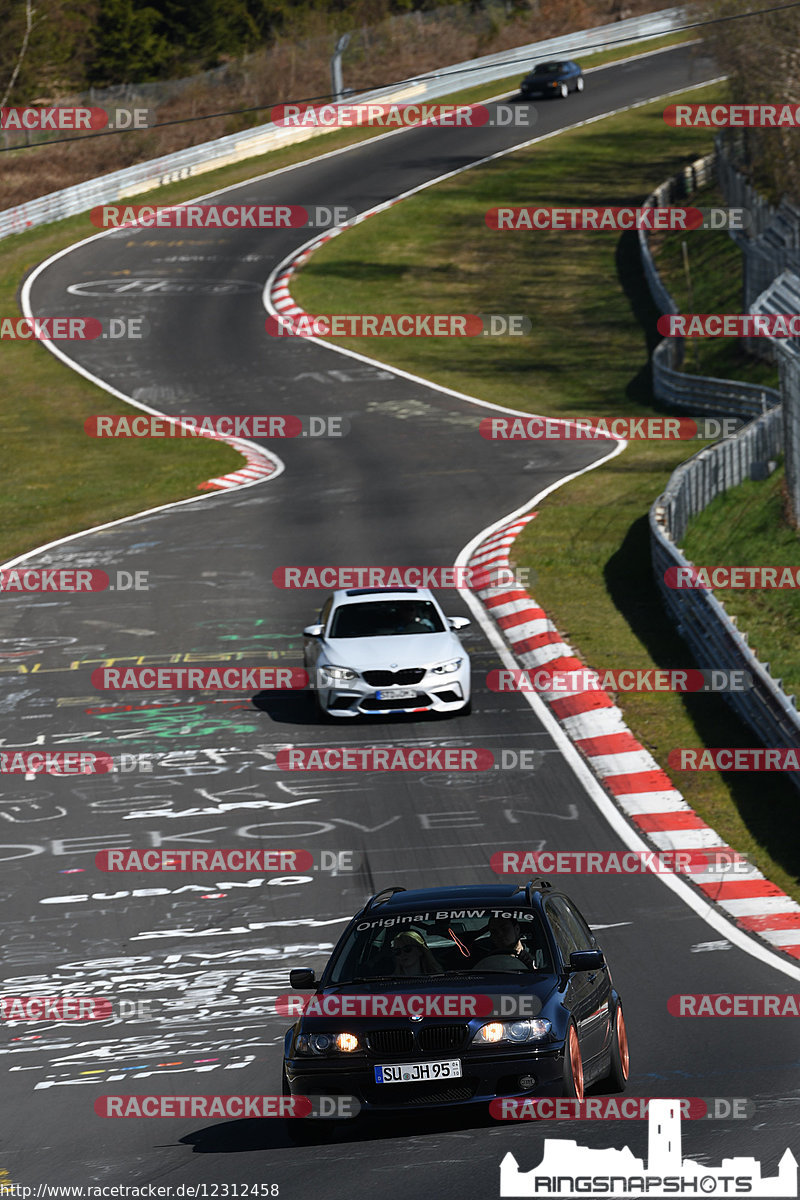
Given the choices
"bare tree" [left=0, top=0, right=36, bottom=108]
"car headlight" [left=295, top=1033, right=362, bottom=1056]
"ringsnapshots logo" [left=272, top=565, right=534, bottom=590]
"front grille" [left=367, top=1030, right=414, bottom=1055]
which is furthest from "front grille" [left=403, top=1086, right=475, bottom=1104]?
"bare tree" [left=0, top=0, right=36, bottom=108]

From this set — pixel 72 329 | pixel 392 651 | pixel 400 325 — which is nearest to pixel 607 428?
pixel 400 325

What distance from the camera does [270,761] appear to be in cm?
1905

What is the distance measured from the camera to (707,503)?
28.7 metres

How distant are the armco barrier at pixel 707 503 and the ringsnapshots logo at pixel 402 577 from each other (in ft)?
7.72

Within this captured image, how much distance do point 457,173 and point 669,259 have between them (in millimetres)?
12817

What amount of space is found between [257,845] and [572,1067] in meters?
7.69

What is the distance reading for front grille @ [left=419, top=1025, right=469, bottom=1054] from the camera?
891 centimetres

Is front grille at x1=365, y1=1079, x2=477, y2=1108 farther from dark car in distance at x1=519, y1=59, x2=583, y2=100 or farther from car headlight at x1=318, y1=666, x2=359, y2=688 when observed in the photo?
dark car in distance at x1=519, y1=59, x2=583, y2=100

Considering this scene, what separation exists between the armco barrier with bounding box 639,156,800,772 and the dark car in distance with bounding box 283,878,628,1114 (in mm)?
7370

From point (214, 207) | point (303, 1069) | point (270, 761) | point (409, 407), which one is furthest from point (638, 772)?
point (214, 207)

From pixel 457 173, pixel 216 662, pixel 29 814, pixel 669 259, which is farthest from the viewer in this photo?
pixel 457 173

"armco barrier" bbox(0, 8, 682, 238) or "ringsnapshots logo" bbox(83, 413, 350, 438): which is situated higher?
"armco barrier" bbox(0, 8, 682, 238)

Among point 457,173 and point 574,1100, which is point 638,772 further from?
point 457,173

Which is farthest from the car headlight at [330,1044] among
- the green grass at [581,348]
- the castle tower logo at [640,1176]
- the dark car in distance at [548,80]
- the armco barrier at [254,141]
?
the dark car in distance at [548,80]
